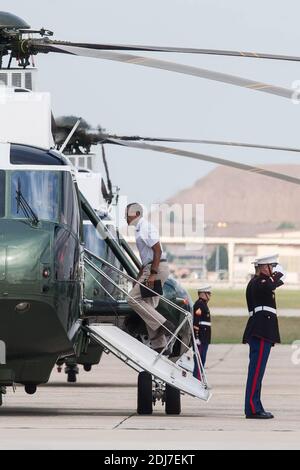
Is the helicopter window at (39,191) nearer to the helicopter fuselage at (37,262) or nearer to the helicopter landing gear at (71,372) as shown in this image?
the helicopter fuselage at (37,262)

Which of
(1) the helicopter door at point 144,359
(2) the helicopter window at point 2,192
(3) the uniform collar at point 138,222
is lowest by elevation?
(1) the helicopter door at point 144,359

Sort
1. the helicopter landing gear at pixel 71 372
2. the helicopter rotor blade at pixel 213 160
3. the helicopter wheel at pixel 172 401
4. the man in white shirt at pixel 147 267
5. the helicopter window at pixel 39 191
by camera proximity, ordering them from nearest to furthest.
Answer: the helicopter window at pixel 39 191 → the man in white shirt at pixel 147 267 → the helicopter wheel at pixel 172 401 → the helicopter rotor blade at pixel 213 160 → the helicopter landing gear at pixel 71 372

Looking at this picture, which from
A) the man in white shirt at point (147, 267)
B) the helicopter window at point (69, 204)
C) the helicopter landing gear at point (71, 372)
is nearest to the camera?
the helicopter window at point (69, 204)

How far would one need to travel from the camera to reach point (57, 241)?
14234 millimetres

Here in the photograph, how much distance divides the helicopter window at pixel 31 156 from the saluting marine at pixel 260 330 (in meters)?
2.44

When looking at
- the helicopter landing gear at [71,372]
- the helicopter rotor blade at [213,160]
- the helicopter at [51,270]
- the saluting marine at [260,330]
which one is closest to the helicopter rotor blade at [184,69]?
the helicopter at [51,270]

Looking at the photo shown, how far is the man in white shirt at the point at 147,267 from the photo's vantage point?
50.9 ft

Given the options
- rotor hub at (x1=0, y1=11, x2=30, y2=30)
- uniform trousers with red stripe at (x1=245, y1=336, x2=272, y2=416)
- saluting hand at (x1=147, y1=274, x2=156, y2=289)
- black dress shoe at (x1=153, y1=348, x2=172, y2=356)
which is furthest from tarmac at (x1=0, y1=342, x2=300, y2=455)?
rotor hub at (x1=0, y1=11, x2=30, y2=30)

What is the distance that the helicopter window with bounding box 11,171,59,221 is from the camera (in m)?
14.6

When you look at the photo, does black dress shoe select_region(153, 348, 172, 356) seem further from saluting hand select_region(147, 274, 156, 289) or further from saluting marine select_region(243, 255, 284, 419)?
saluting marine select_region(243, 255, 284, 419)

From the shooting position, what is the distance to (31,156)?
15.1 m

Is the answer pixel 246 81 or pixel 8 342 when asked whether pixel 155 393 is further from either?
pixel 246 81

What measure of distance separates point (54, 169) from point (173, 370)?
8.33ft

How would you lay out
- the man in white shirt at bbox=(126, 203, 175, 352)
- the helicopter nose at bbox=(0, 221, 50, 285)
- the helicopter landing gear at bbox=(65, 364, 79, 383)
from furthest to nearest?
1. the helicopter landing gear at bbox=(65, 364, 79, 383)
2. the man in white shirt at bbox=(126, 203, 175, 352)
3. the helicopter nose at bbox=(0, 221, 50, 285)
